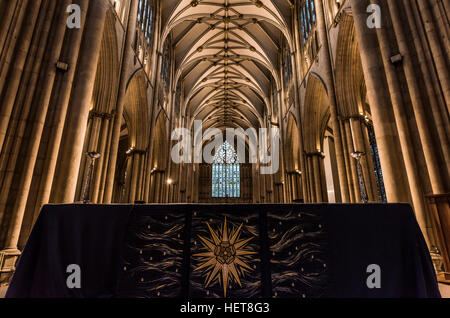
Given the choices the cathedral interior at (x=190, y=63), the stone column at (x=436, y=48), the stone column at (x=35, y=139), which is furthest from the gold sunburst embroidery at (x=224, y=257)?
the stone column at (x=436, y=48)

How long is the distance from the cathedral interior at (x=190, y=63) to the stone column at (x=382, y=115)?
0.03 meters

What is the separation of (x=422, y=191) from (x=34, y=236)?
22.0 feet

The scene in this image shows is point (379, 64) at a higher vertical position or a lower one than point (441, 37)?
higher

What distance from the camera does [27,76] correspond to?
481cm

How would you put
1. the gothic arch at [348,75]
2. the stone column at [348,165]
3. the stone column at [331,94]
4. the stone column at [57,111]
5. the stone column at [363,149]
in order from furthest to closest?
the gothic arch at [348,75] < the stone column at [331,94] < the stone column at [348,165] < the stone column at [363,149] < the stone column at [57,111]

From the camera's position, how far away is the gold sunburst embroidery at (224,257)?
2.54 m

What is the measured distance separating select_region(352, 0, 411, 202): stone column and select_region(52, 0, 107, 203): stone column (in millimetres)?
7411

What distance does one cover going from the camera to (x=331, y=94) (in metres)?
9.55

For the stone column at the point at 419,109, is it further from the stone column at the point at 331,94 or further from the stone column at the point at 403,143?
the stone column at the point at 331,94

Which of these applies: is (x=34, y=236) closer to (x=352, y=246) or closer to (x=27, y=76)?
(x=352, y=246)

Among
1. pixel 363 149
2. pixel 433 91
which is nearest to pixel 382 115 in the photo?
pixel 433 91

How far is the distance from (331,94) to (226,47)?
13.0 m

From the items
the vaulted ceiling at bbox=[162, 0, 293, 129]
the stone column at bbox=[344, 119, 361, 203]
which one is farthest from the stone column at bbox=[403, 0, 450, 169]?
the vaulted ceiling at bbox=[162, 0, 293, 129]
